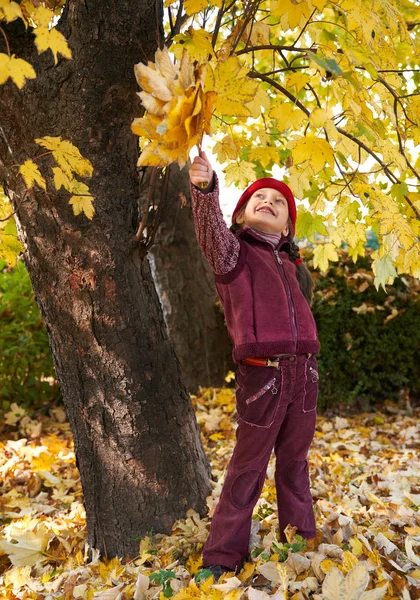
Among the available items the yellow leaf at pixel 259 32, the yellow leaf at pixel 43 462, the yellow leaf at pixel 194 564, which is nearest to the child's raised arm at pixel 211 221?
the yellow leaf at pixel 259 32

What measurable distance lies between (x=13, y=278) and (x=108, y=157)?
278 centimetres

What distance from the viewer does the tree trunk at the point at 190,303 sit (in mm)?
4793

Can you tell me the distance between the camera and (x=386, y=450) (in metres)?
4.01

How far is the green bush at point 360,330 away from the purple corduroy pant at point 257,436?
2.46 metres

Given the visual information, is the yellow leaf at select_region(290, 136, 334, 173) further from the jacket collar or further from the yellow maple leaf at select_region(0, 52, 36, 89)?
the yellow maple leaf at select_region(0, 52, 36, 89)

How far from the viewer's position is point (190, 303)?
4859 mm

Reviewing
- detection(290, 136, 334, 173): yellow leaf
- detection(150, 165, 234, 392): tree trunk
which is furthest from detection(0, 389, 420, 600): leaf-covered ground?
detection(290, 136, 334, 173): yellow leaf

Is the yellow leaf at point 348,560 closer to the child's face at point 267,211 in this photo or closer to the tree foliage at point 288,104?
the tree foliage at point 288,104

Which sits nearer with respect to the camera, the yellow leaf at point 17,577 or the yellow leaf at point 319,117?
the yellow leaf at point 319,117

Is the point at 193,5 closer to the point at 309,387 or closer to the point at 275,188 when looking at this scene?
the point at 275,188

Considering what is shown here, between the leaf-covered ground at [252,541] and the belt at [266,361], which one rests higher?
the belt at [266,361]

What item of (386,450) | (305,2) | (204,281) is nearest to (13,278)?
(204,281)

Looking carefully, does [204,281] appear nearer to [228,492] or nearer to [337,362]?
[337,362]

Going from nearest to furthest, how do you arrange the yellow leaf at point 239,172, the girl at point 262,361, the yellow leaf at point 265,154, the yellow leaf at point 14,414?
the girl at point 262,361, the yellow leaf at point 239,172, the yellow leaf at point 265,154, the yellow leaf at point 14,414
